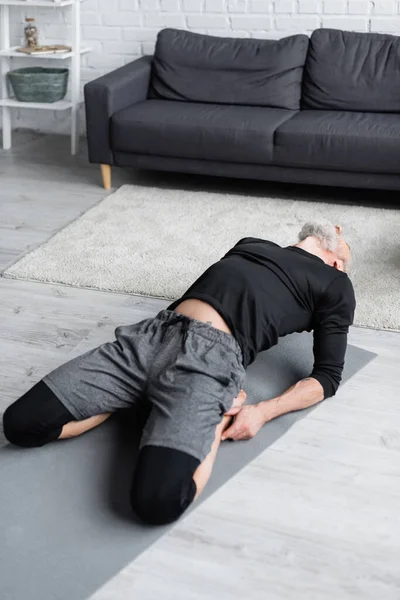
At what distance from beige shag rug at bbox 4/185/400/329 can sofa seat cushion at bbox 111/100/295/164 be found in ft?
0.77

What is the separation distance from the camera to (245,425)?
2.31 metres

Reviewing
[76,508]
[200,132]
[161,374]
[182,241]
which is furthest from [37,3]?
[76,508]

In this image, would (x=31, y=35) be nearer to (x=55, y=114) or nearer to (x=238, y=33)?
(x=55, y=114)

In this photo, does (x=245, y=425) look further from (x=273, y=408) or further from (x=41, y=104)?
(x=41, y=104)

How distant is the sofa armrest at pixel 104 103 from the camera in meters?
4.34

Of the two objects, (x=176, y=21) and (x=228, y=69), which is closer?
(x=228, y=69)

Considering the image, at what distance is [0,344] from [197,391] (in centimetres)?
100

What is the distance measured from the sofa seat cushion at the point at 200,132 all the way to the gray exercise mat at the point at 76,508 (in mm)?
1934

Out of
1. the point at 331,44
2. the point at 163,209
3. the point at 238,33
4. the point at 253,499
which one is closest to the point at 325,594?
the point at 253,499

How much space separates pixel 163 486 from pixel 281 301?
2.36ft

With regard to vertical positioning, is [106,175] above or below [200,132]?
below

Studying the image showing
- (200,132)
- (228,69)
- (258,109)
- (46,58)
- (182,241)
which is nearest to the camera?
(182,241)

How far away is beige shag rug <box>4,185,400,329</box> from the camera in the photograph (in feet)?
10.9

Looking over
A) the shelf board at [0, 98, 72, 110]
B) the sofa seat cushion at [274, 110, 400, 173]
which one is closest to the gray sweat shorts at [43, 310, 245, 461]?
the sofa seat cushion at [274, 110, 400, 173]
